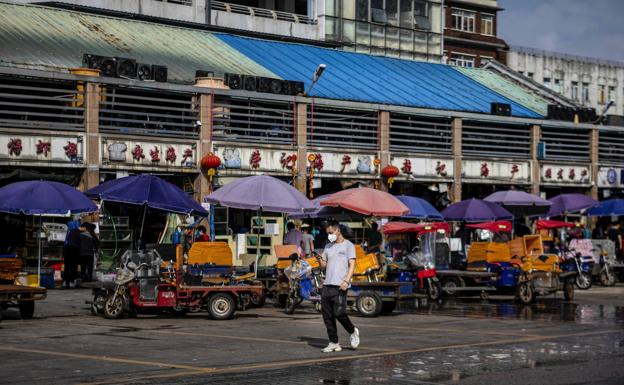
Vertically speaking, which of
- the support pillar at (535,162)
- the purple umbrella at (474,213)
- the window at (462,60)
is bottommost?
the purple umbrella at (474,213)

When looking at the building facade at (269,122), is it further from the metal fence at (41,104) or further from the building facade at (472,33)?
the building facade at (472,33)

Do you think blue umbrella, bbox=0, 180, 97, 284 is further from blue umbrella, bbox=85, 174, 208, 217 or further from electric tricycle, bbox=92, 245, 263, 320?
electric tricycle, bbox=92, 245, 263, 320

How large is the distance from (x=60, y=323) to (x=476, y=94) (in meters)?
31.6

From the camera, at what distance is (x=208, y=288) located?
2345cm

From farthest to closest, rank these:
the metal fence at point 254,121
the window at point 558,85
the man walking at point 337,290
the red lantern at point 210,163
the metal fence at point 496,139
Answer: the window at point 558,85 < the metal fence at point 496,139 < the metal fence at point 254,121 < the red lantern at point 210,163 < the man walking at point 337,290

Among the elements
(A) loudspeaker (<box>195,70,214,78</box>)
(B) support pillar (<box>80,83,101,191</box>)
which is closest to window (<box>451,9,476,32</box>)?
(A) loudspeaker (<box>195,70,214,78</box>)

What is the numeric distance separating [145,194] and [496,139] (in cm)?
2460

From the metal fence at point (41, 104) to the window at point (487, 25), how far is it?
164 ft

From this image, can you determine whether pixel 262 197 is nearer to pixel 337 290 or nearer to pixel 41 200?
pixel 41 200

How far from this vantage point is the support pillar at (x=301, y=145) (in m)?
41.1

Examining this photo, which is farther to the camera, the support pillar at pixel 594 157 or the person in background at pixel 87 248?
the support pillar at pixel 594 157

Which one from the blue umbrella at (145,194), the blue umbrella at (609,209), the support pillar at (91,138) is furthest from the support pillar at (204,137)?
the blue umbrella at (609,209)

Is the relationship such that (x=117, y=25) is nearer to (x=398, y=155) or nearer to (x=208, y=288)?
(x=398, y=155)

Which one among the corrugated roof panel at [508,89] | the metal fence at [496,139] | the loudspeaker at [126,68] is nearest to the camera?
the loudspeaker at [126,68]
